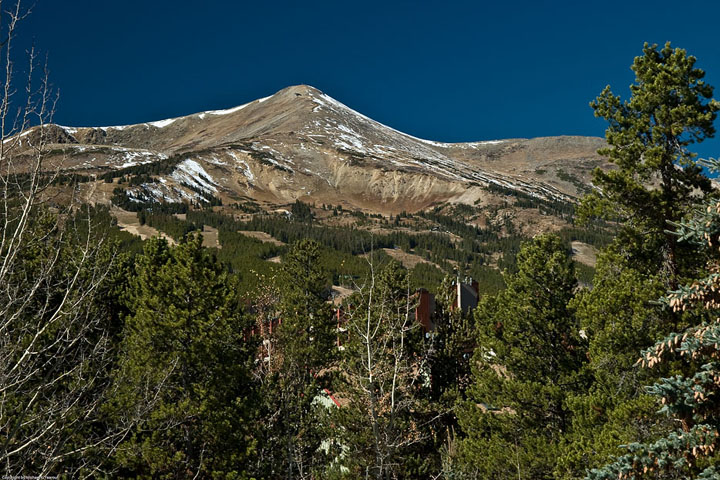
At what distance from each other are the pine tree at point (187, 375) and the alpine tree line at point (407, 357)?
73 millimetres

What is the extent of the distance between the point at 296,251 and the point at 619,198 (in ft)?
77.0

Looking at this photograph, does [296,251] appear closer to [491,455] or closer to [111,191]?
[491,455]

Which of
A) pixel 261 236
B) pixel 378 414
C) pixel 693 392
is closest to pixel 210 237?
pixel 261 236

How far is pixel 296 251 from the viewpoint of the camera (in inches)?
1342

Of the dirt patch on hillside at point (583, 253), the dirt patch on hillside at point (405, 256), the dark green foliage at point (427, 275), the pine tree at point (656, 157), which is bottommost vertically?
the dark green foliage at point (427, 275)

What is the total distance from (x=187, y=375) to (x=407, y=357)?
8174mm

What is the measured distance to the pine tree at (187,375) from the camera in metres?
17.2

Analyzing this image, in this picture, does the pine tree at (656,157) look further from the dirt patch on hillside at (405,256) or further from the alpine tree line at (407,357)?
the dirt patch on hillside at (405,256)

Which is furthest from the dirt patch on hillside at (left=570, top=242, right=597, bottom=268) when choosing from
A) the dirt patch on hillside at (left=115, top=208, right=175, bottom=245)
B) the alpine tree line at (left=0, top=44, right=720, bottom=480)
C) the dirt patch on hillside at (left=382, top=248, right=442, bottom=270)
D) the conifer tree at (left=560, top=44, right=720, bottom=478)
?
the conifer tree at (left=560, top=44, right=720, bottom=478)

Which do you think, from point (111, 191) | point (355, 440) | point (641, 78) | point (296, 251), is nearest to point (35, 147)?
point (641, 78)

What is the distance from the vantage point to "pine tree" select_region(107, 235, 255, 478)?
17219mm

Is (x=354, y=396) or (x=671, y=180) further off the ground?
(x=671, y=180)

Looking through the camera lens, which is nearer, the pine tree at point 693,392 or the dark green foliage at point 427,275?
the pine tree at point 693,392

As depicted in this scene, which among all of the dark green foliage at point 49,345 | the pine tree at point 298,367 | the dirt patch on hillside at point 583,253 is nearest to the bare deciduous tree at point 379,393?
the pine tree at point 298,367
